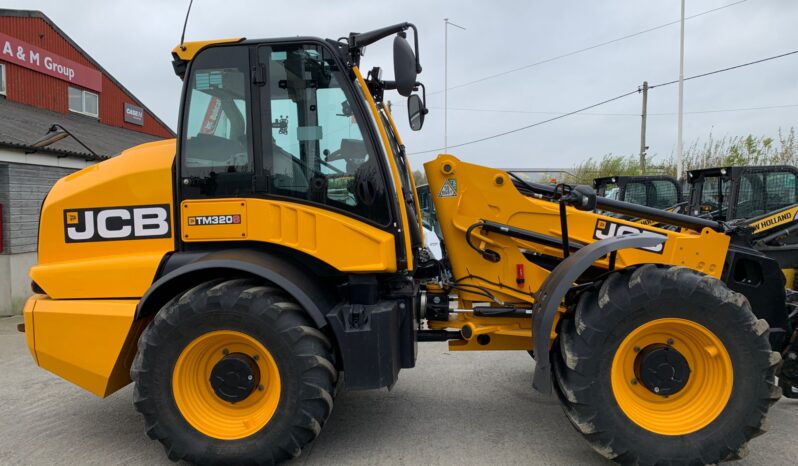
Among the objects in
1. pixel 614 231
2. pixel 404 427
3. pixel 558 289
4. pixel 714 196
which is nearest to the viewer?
pixel 558 289

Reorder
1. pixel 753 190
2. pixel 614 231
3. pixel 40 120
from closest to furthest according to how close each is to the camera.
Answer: pixel 614 231 → pixel 753 190 → pixel 40 120

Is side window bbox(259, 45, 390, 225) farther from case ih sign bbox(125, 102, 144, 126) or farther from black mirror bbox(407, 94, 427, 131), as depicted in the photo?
case ih sign bbox(125, 102, 144, 126)

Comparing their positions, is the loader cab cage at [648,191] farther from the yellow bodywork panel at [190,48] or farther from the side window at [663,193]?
A: the yellow bodywork panel at [190,48]

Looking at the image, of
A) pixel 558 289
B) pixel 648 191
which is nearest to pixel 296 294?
pixel 558 289

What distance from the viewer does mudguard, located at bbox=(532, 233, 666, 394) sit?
10.2 ft

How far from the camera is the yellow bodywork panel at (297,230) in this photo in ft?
10.6

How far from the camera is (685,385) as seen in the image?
10.3 feet

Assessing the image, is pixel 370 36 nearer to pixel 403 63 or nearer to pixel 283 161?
pixel 403 63

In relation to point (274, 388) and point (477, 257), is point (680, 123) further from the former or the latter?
point (274, 388)

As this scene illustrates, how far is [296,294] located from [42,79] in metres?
16.1

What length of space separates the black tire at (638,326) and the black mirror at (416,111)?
68.9 inches

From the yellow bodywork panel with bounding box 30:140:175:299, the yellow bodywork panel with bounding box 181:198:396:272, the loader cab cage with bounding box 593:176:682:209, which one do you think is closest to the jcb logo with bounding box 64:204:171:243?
the yellow bodywork panel with bounding box 30:140:175:299

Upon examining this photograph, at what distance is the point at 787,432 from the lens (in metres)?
3.55

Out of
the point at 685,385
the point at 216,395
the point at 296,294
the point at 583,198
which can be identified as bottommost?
the point at 216,395
